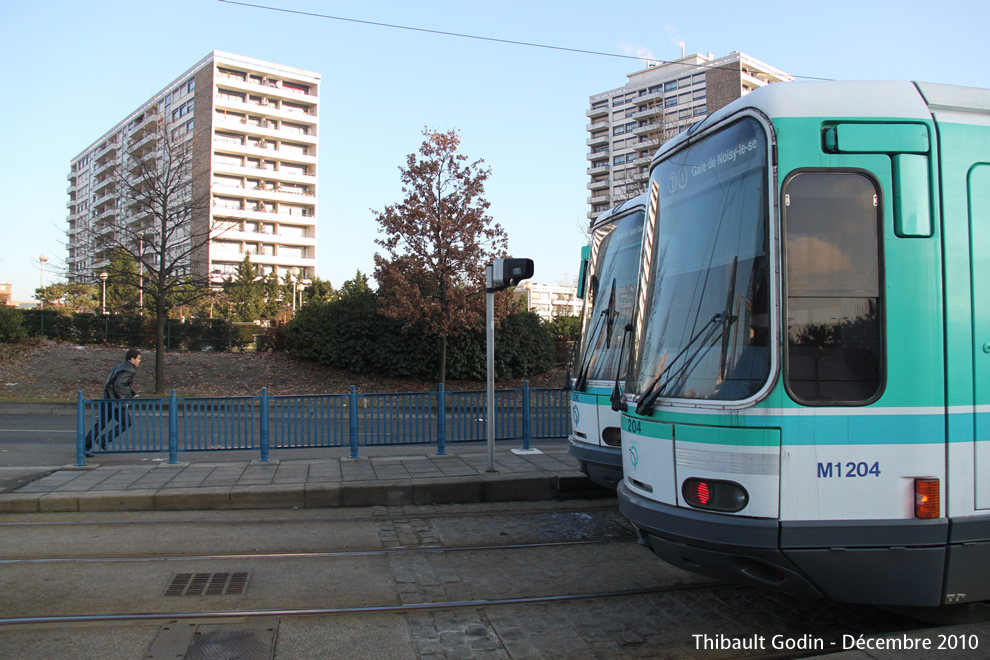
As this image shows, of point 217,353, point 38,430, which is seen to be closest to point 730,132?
point 38,430

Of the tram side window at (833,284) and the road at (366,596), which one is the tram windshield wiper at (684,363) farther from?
the road at (366,596)

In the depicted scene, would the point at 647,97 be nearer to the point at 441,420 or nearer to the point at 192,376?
the point at 192,376

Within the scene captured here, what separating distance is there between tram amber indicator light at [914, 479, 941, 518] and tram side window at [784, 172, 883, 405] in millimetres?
584

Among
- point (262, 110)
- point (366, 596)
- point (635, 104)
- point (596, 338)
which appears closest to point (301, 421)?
point (596, 338)

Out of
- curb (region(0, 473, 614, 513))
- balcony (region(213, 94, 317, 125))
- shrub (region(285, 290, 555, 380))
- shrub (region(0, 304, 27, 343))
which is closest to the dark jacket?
curb (region(0, 473, 614, 513))

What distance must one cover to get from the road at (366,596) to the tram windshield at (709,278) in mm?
1622

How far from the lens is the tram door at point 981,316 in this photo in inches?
145

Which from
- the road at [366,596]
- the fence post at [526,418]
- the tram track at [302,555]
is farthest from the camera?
the fence post at [526,418]

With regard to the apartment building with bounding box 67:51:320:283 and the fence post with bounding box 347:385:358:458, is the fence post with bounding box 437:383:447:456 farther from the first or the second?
the apartment building with bounding box 67:51:320:283

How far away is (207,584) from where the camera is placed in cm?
525

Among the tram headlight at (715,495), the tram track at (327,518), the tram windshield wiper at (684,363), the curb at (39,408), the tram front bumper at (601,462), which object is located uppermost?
the tram windshield wiper at (684,363)

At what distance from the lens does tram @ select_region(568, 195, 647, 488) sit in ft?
24.0

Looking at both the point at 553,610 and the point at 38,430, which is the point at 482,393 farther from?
the point at 38,430

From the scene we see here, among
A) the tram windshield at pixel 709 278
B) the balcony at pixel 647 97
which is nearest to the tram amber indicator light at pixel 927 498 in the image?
the tram windshield at pixel 709 278
